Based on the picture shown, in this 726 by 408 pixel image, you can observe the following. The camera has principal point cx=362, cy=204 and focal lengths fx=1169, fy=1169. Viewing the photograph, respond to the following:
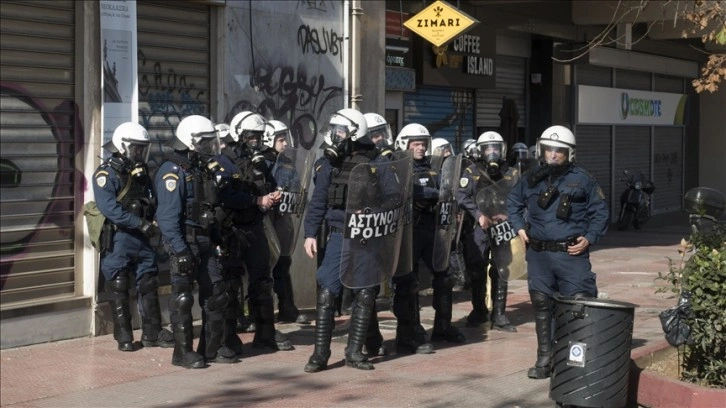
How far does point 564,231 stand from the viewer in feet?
28.6

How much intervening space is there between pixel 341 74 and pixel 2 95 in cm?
485

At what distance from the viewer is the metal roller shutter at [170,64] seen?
11.3 meters

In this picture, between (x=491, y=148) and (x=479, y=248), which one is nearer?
(x=491, y=148)

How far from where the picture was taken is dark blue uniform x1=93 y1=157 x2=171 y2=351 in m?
9.71

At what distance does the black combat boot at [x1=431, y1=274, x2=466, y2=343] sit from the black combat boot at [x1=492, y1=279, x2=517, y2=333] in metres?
0.91

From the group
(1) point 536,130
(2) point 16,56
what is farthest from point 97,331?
(1) point 536,130

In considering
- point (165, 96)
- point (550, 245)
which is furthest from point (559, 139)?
point (165, 96)

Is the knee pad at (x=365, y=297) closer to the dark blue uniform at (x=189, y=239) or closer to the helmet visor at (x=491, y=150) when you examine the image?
the dark blue uniform at (x=189, y=239)

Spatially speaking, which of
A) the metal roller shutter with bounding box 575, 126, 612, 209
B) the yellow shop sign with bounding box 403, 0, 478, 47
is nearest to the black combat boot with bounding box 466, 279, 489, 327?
the yellow shop sign with bounding box 403, 0, 478, 47

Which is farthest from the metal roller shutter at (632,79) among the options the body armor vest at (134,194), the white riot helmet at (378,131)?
the body armor vest at (134,194)

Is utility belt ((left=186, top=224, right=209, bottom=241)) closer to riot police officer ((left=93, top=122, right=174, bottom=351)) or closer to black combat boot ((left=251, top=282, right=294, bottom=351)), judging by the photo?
riot police officer ((left=93, top=122, right=174, bottom=351))

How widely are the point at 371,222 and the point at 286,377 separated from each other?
1359 mm

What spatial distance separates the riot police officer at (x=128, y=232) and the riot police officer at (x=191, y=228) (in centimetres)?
68

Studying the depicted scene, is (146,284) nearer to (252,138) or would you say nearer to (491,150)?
(252,138)
